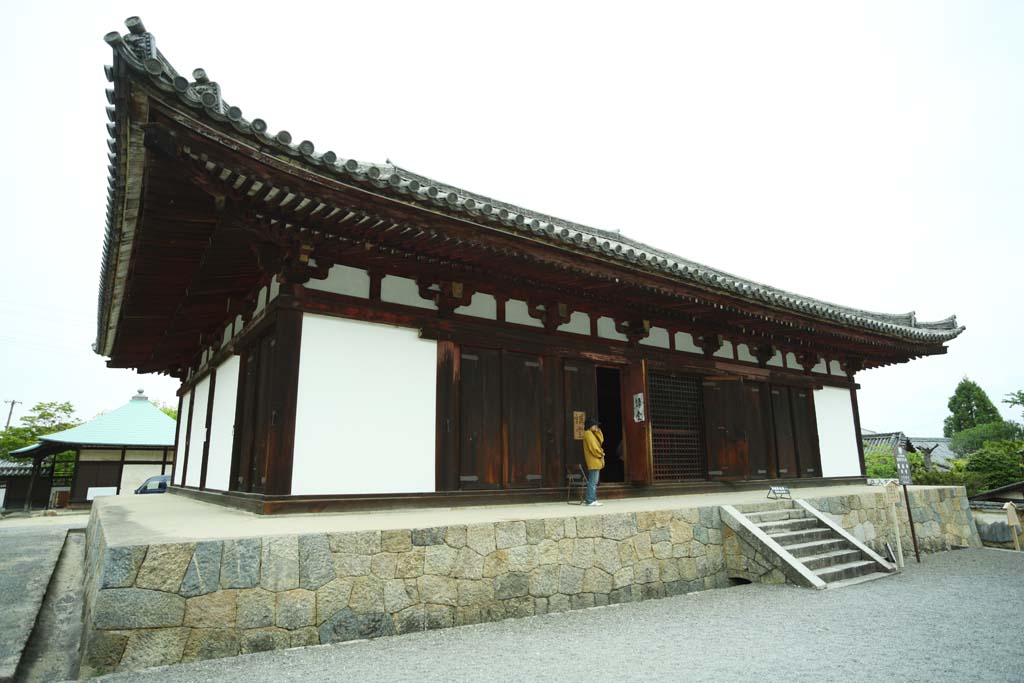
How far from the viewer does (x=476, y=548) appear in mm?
5422

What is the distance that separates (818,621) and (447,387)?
4.60 metres

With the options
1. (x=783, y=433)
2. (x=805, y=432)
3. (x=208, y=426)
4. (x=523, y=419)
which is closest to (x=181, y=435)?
(x=208, y=426)

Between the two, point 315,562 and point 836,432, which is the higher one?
point 836,432

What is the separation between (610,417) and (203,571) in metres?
9.81

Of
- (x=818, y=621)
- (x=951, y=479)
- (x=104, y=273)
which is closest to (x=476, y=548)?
(x=818, y=621)

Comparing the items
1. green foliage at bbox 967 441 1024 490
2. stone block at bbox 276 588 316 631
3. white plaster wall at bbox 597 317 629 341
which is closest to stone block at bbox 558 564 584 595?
stone block at bbox 276 588 316 631

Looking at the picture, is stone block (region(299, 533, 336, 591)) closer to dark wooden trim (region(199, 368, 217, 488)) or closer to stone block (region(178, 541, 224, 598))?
stone block (region(178, 541, 224, 598))

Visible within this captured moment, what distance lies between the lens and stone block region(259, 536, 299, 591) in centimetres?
446

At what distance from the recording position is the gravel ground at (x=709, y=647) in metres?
3.90

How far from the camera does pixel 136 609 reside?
395 centimetres

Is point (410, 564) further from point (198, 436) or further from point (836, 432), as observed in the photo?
point (836, 432)

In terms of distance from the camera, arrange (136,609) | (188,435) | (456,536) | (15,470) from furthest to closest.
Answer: (15,470)
(188,435)
(456,536)
(136,609)

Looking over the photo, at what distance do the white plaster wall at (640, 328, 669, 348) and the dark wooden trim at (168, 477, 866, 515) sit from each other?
2.29 metres

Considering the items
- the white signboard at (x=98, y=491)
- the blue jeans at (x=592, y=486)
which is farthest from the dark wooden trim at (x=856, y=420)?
the white signboard at (x=98, y=491)
